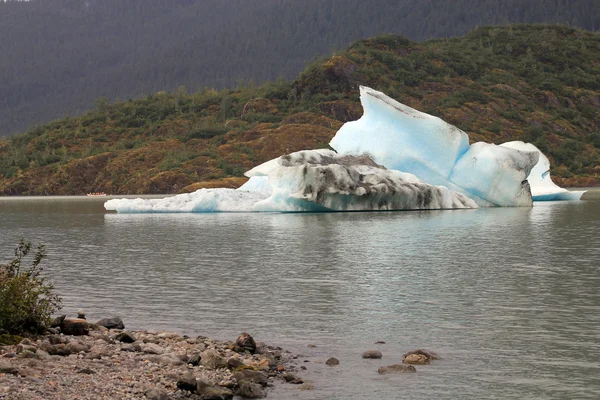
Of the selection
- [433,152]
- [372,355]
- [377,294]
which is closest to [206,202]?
[433,152]

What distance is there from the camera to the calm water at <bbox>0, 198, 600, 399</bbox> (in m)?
11.0

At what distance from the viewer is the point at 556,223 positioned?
3575 cm

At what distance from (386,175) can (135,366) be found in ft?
102

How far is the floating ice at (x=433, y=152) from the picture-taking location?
144 ft

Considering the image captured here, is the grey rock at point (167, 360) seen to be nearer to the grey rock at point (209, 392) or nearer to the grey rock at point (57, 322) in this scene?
the grey rock at point (209, 392)

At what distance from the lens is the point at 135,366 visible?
Answer: 35.7 ft

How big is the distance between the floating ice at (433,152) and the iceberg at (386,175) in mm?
50

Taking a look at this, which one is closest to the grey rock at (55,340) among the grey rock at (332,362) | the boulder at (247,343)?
the boulder at (247,343)

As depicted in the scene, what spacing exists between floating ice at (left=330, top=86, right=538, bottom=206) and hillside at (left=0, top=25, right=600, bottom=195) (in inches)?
1232

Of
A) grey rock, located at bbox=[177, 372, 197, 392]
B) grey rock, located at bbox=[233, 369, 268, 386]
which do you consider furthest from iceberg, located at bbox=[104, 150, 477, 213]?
grey rock, located at bbox=[177, 372, 197, 392]

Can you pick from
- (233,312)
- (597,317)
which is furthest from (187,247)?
(597,317)

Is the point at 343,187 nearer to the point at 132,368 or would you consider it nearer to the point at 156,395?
the point at 132,368

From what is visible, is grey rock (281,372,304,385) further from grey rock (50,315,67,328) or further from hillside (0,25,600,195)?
hillside (0,25,600,195)

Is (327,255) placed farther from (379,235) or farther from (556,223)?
(556,223)
